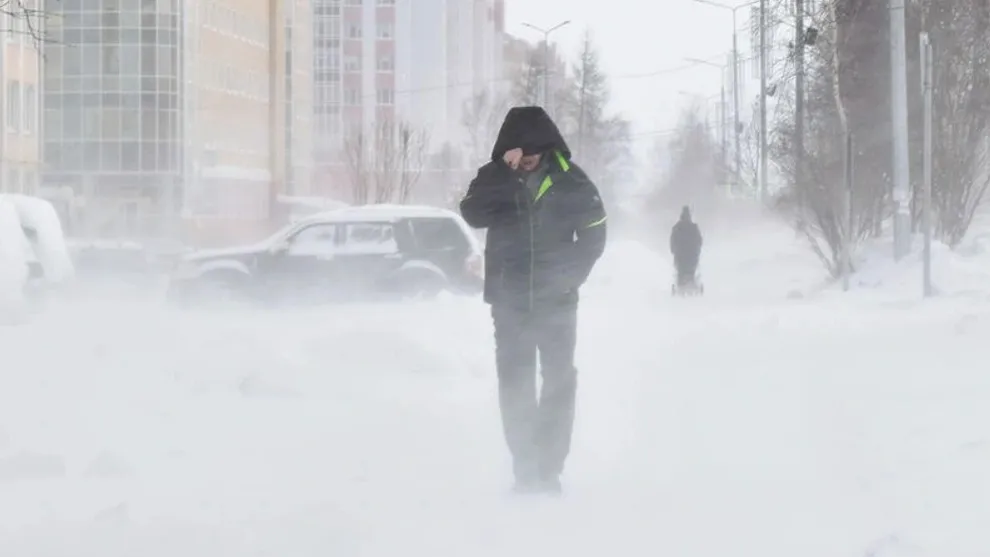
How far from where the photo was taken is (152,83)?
79250 millimetres

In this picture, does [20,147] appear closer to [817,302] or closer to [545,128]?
[817,302]

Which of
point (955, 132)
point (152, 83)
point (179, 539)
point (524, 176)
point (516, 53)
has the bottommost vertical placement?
point (179, 539)

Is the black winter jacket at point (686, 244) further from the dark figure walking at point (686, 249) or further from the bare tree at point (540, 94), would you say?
the bare tree at point (540, 94)

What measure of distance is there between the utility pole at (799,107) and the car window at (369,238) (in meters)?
8.63

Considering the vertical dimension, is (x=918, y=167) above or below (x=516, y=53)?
below

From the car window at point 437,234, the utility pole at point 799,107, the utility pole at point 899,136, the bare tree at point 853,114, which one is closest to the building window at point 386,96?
the utility pole at point 799,107

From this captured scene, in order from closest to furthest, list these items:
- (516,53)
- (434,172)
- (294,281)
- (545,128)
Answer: (545,128)
(294,281)
(434,172)
(516,53)

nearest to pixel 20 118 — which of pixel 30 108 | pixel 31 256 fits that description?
pixel 30 108

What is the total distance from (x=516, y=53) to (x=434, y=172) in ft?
159

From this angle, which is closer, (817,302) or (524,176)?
(524,176)

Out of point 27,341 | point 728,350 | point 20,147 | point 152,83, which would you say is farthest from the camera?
point 152,83

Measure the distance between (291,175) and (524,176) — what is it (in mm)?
91225

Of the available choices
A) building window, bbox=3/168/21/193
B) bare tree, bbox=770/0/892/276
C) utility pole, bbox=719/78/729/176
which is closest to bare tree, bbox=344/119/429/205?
utility pole, bbox=719/78/729/176

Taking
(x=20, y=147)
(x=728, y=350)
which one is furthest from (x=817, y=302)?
(x=20, y=147)
